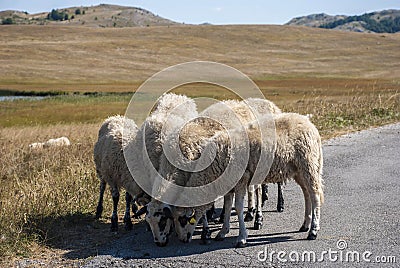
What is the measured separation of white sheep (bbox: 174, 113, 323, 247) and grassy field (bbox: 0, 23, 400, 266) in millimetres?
1727

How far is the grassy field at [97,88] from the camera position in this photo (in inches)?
363

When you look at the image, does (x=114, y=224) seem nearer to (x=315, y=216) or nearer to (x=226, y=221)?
(x=226, y=221)

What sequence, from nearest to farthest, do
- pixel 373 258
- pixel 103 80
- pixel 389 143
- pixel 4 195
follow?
pixel 373 258 < pixel 4 195 < pixel 389 143 < pixel 103 80

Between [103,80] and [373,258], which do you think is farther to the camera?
[103,80]

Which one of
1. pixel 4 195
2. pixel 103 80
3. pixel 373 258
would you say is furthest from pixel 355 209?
pixel 103 80

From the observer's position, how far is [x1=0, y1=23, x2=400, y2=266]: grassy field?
9.21 m

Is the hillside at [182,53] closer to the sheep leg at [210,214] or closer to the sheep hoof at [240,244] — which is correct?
the sheep leg at [210,214]

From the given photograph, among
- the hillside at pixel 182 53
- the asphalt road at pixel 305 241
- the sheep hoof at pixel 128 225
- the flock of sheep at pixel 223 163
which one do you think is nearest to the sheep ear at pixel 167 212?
the flock of sheep at pixel 223 163

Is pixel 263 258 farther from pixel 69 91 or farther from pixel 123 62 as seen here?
pixel 123 62

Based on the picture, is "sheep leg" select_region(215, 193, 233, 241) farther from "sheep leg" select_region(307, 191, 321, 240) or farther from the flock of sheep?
"sheep leg" select_region(307, 191, 321, 240)

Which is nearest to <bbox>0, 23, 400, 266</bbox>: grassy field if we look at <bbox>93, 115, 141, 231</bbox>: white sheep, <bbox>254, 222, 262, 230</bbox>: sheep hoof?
<bbox>93, 115, 141, 231</bbox>: white sheep

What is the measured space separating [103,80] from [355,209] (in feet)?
237

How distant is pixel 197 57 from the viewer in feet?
352

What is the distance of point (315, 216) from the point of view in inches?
325
